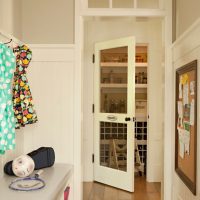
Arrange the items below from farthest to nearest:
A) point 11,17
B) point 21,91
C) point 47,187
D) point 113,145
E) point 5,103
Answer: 1. point 113,145
2. point 11,17
3. point 21,91
4. point 47,187
5. point 5,103

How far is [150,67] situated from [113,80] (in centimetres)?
60

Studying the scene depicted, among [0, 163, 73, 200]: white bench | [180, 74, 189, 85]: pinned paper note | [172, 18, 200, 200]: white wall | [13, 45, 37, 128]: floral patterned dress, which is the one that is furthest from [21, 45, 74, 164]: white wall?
[180, 74, 189, 85]: pinned paper note

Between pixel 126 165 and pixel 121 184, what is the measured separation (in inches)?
10.5

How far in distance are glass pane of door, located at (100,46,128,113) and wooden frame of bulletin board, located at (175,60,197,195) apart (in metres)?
1.56

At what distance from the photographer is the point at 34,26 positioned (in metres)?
2.98

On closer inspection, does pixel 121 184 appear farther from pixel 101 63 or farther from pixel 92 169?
pixel 101 63

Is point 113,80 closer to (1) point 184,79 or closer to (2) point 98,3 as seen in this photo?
(2) point 98,3

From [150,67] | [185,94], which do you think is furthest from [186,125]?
[150,67]

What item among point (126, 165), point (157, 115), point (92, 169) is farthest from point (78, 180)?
point (157, 115)

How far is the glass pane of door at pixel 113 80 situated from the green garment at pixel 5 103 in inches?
92.5

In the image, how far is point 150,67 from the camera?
4.40 m

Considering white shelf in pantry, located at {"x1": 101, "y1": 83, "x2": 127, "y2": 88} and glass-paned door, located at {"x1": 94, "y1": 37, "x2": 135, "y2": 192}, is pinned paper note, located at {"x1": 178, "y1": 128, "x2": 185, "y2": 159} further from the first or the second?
white shelf in pantry, located at {"x1": 101, "y1": 83, "x2": 127, "y2": 88}

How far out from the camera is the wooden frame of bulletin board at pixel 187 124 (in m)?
1.96

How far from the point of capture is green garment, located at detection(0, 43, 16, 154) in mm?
1809
